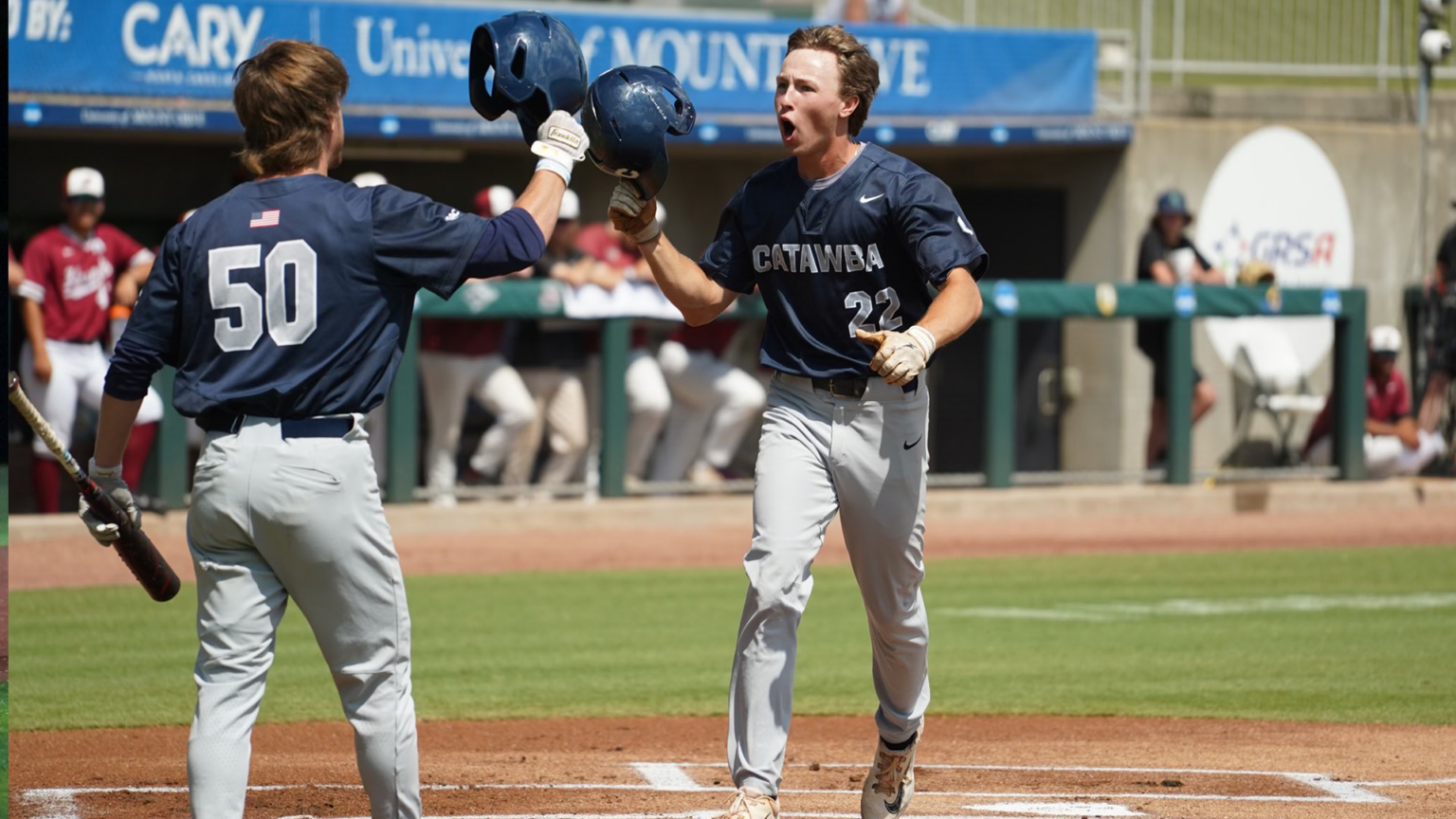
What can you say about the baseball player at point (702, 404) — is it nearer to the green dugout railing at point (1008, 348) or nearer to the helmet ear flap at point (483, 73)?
the green dugout railing at point (1008, 348)

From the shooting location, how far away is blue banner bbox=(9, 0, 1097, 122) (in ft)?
40.4

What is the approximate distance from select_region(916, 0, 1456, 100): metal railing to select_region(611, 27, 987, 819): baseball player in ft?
39.5

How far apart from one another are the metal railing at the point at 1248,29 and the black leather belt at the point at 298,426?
13.4 metres

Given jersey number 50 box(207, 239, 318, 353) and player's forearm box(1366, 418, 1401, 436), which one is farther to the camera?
player's forearm box(1366, 418, 1401, 436)

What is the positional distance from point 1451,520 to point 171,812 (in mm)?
10789

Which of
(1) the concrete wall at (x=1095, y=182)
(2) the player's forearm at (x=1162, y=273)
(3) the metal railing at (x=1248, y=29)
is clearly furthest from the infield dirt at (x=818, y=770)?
(3) the metal railing at (x=1248, y=29)

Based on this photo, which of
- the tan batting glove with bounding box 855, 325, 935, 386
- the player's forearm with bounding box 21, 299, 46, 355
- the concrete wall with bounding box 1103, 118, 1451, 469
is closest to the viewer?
the tan batting glove with bounding box 855, 325, 935, 386

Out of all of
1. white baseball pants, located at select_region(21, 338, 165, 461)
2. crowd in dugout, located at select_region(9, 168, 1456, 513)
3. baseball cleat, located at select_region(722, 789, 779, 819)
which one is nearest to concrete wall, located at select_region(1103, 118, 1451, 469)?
crowd in dugout, located at select_region(9, 168, 1456, 513)

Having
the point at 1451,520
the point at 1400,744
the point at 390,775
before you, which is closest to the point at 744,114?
the point at 1451,520

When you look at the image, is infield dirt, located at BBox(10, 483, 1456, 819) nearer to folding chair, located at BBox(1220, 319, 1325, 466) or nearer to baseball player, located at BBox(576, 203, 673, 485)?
baseball player, located at BBox(576, 203, 673, 485)

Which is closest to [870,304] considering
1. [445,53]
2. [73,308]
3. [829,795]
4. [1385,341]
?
[829,795]

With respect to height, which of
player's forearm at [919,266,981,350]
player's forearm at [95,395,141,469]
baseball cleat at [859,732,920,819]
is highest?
player's forearm at [919,266,981,350]

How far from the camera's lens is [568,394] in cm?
1234

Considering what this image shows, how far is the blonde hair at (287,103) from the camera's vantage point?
12.3ft
